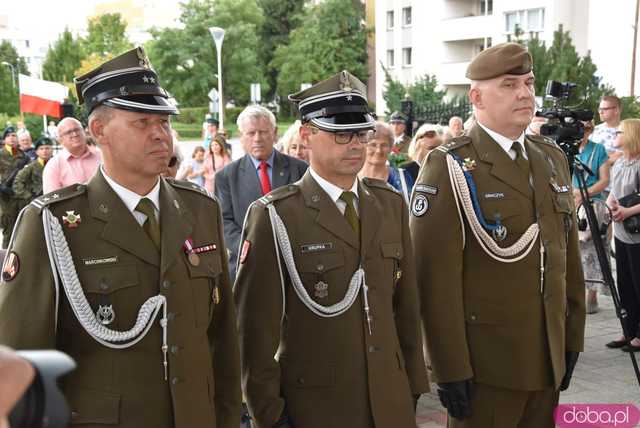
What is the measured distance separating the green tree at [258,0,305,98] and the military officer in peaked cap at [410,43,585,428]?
64253 millimetres

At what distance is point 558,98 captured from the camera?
4.58m

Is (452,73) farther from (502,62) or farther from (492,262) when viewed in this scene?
(492,262)

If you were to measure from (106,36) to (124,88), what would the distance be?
2241 inches

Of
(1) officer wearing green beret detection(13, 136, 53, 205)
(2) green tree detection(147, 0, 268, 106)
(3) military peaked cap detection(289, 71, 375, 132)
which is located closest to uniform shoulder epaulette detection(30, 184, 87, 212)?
(3) military peaked cap detection(289, 71, 375, 132)

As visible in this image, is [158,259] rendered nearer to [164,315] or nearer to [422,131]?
[164,315]

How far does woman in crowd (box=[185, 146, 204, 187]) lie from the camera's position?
1049cm

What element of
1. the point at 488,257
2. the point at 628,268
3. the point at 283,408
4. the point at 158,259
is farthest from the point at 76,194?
the point at 628,268

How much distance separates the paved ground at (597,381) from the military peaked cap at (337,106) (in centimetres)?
253

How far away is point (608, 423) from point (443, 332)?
5.94 ft

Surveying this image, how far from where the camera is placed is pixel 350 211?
3.04 m

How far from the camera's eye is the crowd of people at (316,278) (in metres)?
2.36

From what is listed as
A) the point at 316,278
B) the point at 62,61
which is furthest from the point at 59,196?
the point at 62,61

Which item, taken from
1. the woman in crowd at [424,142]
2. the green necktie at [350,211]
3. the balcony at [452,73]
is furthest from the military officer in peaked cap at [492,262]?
the balcony at [452,73]

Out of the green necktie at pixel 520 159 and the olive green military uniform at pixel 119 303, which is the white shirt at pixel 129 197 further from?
the green necktie at pixel 520 159
